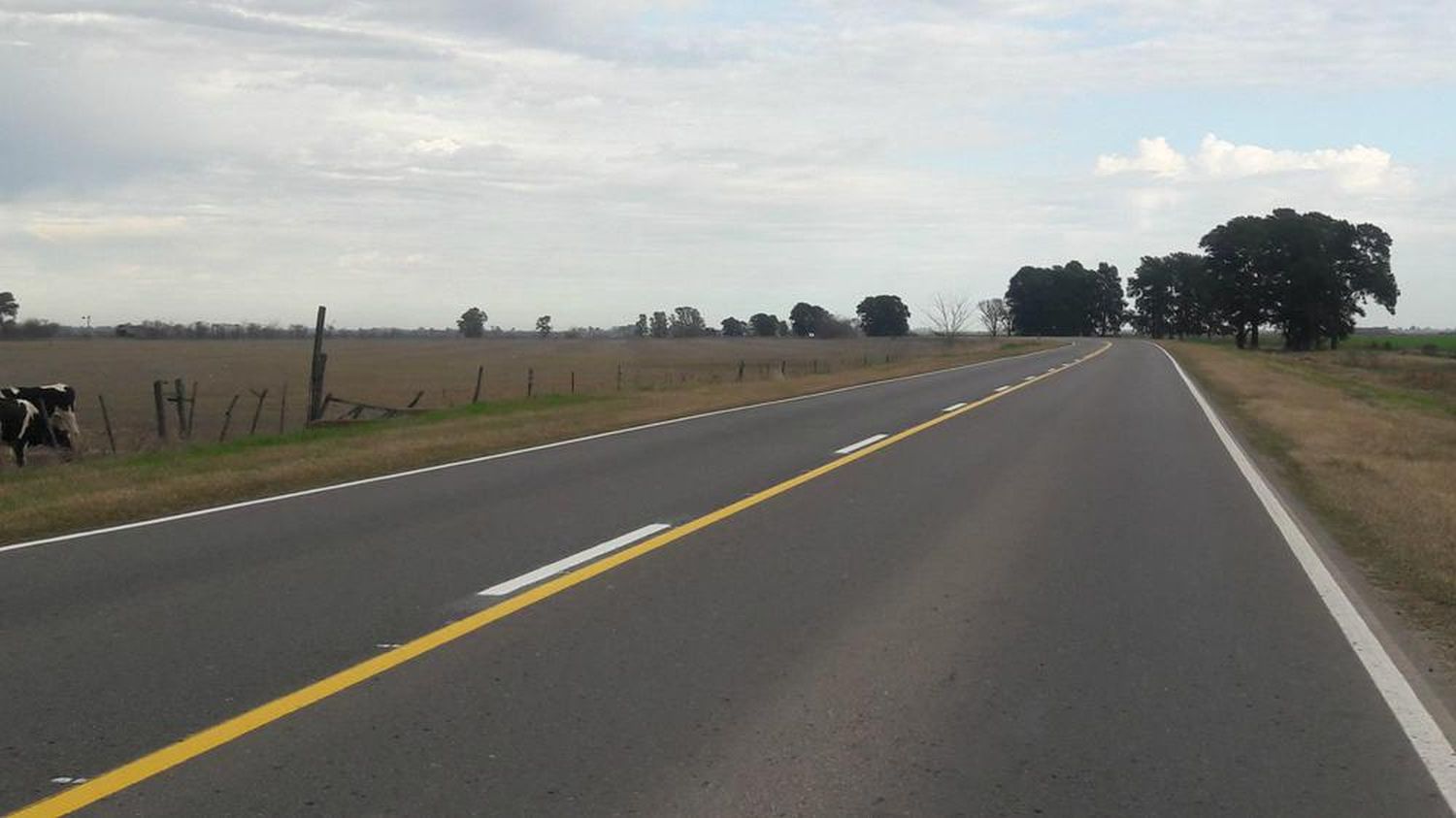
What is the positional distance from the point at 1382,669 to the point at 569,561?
5.12 metres

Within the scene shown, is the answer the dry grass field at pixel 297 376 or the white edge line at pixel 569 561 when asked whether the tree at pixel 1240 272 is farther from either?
the white edge line at pixel 569 561

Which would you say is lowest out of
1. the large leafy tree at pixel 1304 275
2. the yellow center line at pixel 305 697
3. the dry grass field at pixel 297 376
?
the dry grass field at pixel 297 376

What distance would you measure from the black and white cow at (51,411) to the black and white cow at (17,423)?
0.13 meters

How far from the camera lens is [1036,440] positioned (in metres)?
19.4

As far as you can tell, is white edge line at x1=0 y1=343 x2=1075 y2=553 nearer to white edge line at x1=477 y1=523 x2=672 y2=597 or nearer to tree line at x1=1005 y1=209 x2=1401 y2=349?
white edge line at x1=477 y1=523 x2=672 y2=597

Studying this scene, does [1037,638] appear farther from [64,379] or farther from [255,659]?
[64,379]

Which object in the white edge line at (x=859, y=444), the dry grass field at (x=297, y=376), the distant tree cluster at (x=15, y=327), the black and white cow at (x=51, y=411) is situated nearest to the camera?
the white edge line at (x=859, y=444)

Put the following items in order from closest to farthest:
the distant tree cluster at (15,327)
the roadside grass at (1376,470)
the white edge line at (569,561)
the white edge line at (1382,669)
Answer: the white edge line at (1382,669), the white edge line at (569,561), the roadside grass at (1376,470), the distant tree cluster at (15,327)

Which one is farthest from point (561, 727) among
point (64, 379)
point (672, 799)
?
point (64, 379)

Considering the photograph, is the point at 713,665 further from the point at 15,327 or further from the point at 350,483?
the point at 15,327

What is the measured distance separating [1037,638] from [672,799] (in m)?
3.17

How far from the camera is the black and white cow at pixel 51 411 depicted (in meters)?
21.3

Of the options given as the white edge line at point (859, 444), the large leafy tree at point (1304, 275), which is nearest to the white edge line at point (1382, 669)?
the white edge line at point (859, 444)

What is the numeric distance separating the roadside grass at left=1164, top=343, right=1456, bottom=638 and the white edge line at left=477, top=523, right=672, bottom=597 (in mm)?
5360
